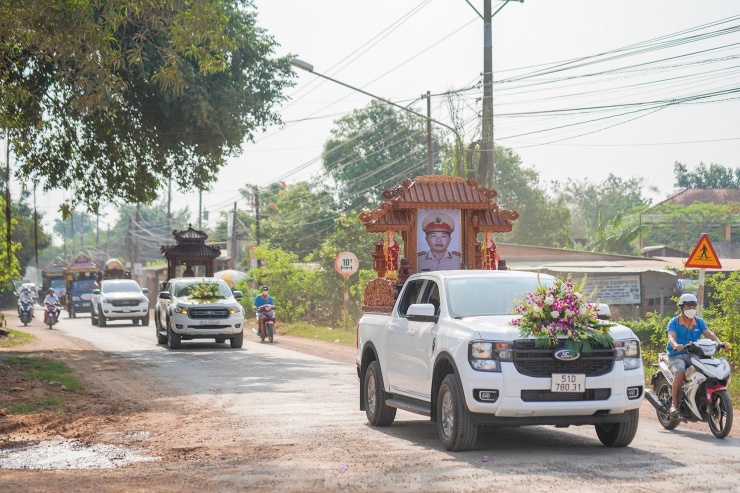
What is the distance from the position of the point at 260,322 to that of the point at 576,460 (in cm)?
2152

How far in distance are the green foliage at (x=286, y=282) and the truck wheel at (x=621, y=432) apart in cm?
3064

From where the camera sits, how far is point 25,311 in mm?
40719

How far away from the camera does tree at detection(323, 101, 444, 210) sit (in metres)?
70.3

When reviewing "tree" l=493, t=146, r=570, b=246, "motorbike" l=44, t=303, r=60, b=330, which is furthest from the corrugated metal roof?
"motorbike" l=44, t=303, r=60, b=330

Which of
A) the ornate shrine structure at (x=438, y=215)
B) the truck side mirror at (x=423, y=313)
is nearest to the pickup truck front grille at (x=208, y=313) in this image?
the ornate shrine structure at (x=438, y=215)

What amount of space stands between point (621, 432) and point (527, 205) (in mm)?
66583

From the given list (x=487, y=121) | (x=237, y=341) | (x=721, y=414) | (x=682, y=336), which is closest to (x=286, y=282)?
(x=237, y=341)

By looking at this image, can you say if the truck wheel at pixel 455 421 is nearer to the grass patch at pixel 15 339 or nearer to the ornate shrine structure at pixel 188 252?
the grass patch at pixel 15 339

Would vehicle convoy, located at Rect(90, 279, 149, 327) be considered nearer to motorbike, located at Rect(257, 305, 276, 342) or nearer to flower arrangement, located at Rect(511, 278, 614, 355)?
motorbike, located at Rect(257, 305, 276, 342)

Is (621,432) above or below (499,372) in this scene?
below

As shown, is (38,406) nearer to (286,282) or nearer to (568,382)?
(568,382)

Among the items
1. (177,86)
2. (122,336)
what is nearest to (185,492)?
(177,86)

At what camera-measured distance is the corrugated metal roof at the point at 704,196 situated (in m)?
71.2

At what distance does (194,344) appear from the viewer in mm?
26906
